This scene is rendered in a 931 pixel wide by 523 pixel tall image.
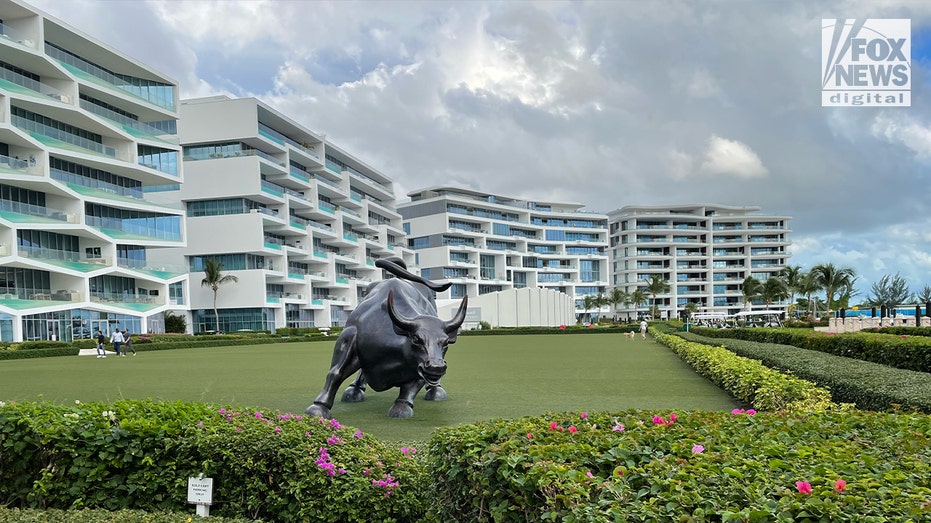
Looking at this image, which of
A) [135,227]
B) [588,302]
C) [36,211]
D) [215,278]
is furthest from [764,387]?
[588,302]

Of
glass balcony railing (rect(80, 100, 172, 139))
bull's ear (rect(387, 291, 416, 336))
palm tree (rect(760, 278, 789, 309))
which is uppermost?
glass balcony railing (rect(80, 100, 172, 139))

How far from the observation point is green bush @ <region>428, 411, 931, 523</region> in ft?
9.05

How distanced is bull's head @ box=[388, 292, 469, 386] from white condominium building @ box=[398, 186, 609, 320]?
71.0 m

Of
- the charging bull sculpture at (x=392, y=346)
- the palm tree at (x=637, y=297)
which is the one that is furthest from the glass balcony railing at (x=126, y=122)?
the palm tree at (x=637, y=297)

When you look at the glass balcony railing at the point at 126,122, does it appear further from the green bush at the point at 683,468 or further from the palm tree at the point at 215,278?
the green bush at the point at 683,468

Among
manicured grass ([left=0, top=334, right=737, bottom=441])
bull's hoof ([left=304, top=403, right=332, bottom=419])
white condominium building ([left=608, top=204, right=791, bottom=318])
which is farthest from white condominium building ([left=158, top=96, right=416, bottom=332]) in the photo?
white condominium building ([left=608, top=204, right=791, bottom=318])

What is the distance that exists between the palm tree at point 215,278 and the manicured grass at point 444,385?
34232 mm

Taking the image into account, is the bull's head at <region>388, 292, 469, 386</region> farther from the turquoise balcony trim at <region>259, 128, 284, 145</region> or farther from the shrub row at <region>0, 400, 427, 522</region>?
the turquoise balcony trim at <region>259, 128, 284, 145</region>

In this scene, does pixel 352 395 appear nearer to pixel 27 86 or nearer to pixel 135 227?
pixel 27 86

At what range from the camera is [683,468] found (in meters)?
3.25

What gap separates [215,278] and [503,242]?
4987 centimetres

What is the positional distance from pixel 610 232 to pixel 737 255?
21.0 m

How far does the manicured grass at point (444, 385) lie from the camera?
1031 cm

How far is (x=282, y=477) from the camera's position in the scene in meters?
4.83
